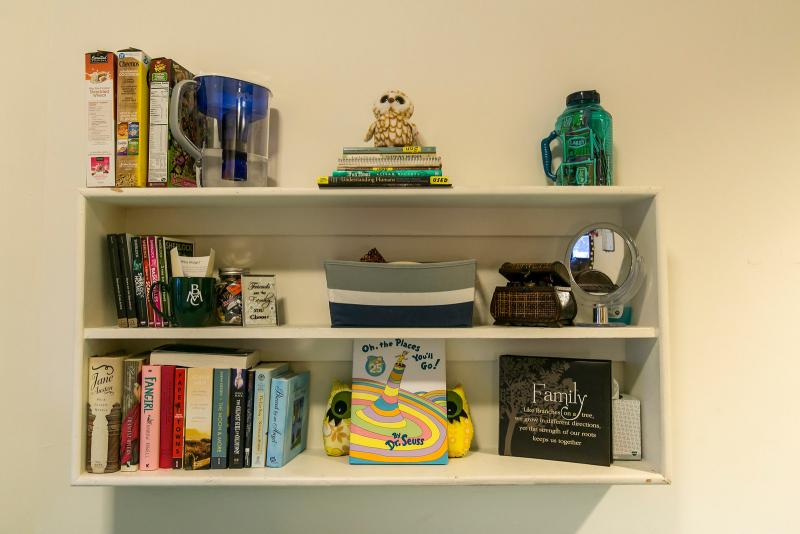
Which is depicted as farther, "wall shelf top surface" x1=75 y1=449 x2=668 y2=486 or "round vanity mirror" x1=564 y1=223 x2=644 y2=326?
"round vanity mirror" x1=564 y1=223 x2=644 y2=326

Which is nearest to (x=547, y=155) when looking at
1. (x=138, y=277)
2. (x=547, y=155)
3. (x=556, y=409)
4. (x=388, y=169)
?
(x=547, y=155)

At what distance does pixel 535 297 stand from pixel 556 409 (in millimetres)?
270

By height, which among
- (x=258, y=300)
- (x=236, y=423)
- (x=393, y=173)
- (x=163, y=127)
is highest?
(x=163, y=127)

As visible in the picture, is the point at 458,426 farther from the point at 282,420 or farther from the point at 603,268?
the point at 603,268

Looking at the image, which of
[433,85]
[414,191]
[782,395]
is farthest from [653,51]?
[782,395]

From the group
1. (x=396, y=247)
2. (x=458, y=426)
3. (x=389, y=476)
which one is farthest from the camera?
(x=396, y=247)

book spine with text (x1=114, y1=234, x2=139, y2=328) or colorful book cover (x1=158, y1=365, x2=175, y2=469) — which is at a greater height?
book spine with text (x1=114, y1=234, x2=139, y2=328)

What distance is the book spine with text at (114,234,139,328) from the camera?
1.19m

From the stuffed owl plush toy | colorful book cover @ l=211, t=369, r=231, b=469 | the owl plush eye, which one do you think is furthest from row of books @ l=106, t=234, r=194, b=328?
the owl plush eye

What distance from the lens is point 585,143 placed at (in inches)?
49.6

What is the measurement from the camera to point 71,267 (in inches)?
54.2

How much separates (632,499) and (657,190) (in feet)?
2.51

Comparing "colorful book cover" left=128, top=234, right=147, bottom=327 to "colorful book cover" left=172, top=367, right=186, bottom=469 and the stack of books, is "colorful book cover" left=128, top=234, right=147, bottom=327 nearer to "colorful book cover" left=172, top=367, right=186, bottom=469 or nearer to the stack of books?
"colorful book cover" left=172, top=367, right=186, bottom=469

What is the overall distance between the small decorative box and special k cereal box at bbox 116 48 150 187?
2.72ft
